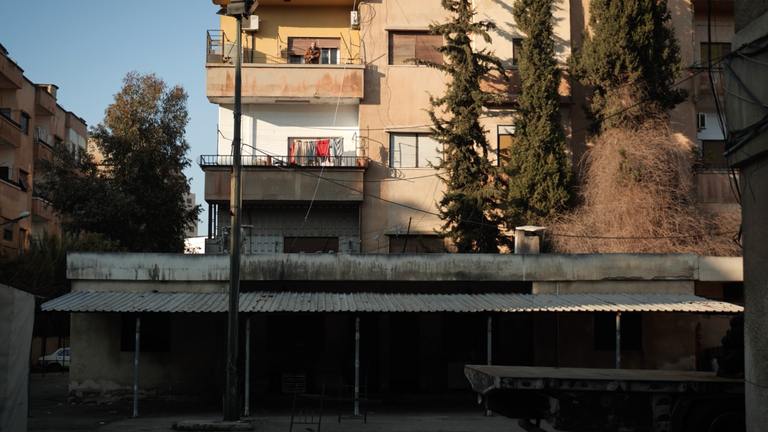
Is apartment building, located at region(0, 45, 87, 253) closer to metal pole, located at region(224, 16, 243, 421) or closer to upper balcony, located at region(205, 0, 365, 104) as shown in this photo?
upper balcony, located at region(205, 0, 365, 104)

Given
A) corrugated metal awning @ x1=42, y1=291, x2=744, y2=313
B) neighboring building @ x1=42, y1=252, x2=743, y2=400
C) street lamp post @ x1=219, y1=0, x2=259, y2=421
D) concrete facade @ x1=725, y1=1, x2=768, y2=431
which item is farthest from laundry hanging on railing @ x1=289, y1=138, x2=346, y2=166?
concrete facade @ x1=725, y1=1, x2=768, y2=431

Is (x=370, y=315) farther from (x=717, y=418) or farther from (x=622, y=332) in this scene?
(x=717, y=418)

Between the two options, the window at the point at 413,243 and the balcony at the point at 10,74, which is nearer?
the window at the point at 413,243

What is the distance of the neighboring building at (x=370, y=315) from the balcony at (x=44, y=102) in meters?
25.9

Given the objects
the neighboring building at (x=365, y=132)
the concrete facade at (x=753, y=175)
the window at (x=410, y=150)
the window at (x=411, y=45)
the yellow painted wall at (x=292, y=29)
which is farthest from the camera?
the yellow painted wall at (x=292, y=29)

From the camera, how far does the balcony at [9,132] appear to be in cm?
3531

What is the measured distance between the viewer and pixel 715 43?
31.1 metres

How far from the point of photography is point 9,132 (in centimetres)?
3619

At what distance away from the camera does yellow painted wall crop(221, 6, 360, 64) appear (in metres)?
30.9

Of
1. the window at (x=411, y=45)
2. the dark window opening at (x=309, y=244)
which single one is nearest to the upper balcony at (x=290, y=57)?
the window at (x=411, y=45)

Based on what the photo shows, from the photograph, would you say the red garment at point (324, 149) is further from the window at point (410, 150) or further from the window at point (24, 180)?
the window at point (24, 180)

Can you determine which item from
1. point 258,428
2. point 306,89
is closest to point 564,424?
point 258,428

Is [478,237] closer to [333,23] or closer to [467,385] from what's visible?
[467,385]

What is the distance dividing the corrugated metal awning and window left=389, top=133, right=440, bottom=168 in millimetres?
10698
